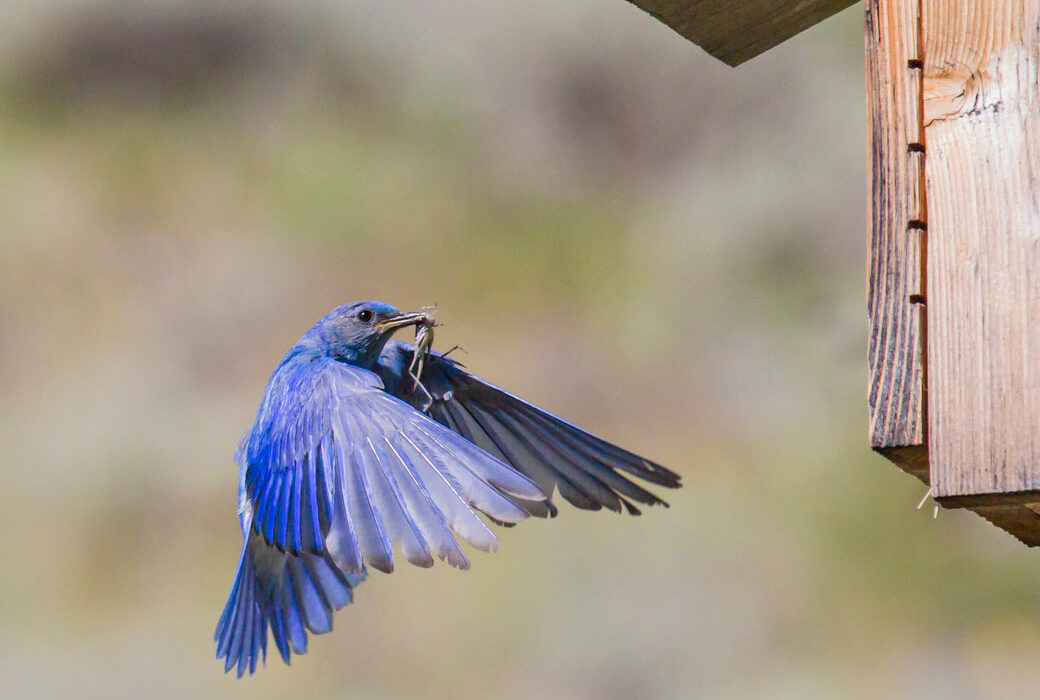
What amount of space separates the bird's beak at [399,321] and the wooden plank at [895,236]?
3.83ft

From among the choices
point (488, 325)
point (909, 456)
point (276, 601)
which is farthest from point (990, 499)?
point (488, 325)

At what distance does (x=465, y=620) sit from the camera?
6055 millimetres

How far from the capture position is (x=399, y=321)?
330cm

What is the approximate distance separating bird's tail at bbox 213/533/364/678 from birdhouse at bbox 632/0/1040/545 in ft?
5.07

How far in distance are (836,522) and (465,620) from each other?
166cm

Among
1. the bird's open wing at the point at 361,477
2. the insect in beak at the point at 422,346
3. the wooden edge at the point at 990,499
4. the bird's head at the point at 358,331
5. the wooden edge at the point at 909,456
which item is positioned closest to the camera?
the wooden edge at the point at 990,499

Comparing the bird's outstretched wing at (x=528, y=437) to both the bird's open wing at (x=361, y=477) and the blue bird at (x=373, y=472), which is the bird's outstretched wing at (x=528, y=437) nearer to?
the blue bird at (x=373, y=472)

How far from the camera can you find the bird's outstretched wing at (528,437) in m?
2.94

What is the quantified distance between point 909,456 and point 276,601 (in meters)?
1.70

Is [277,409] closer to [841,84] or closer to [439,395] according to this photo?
[439,395]

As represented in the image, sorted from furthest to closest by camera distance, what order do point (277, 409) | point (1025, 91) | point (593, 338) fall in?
point (593, 338) < point (277, 409) < point (1025, 91)

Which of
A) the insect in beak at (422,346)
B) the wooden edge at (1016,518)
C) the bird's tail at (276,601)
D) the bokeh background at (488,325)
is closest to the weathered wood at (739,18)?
the insect in beak at (422,346)

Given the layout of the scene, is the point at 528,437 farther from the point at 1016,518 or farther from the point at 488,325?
the point at 488,325

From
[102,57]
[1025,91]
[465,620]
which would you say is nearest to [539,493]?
[1025,91]
